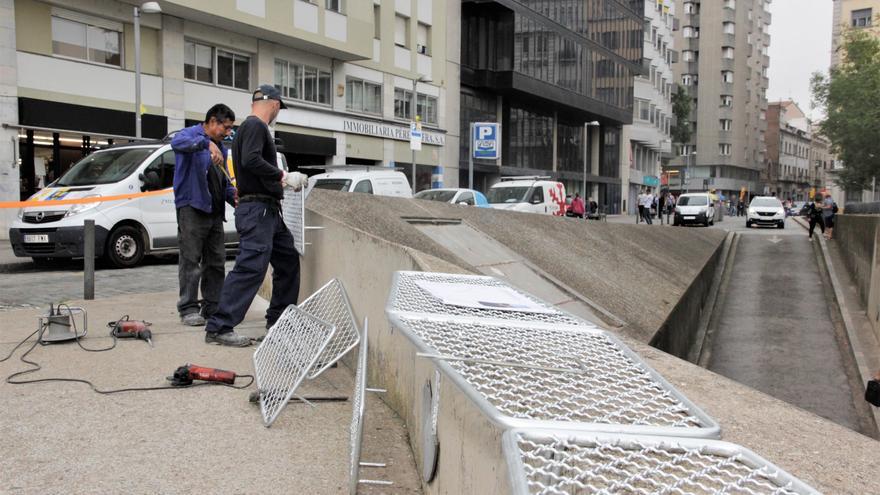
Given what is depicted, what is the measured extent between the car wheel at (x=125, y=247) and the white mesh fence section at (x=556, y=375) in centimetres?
1122

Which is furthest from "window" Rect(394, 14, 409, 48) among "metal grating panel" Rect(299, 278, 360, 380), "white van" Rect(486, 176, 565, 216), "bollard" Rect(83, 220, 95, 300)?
"metal grating panel" Rect(299, 278, 360, 380)

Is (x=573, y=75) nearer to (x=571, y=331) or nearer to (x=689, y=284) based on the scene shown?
(x=689, y=284)

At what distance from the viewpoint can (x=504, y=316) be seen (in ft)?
7.95

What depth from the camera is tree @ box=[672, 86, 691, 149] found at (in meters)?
86.5

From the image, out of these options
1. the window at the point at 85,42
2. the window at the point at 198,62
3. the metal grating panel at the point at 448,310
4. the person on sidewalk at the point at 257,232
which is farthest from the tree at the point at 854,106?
the metal grating panel at the point at 448,310

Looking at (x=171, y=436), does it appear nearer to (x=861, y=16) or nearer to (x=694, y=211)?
(x=694, y=211)

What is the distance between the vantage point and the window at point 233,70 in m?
A: 25.3

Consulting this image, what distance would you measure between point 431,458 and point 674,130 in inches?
3594

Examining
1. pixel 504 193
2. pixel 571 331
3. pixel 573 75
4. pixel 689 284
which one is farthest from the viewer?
pixel 573 75

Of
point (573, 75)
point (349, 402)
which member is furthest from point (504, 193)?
point (573, 75)

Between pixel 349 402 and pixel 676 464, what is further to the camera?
pixel 349 402

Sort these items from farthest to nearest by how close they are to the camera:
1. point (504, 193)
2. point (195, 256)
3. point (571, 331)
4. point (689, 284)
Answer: point (504, 193) → point (689, 284) → point (195, 256) → point (571, 331)

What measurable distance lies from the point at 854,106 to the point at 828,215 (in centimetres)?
1208

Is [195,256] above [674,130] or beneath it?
beneath
